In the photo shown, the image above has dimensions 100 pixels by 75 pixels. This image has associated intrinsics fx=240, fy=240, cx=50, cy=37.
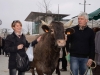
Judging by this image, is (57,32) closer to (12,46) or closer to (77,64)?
(77,64)

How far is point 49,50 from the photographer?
23.7 ft

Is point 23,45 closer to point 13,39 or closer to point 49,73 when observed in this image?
point 13,39

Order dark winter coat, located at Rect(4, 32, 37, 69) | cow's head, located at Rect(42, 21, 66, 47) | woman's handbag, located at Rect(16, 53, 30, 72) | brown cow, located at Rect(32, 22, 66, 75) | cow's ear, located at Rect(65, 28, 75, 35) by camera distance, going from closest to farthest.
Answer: dark winter coat, located at Rect(4, 32, 37, 69) < woman's handbag, located at Rect(16, 53, 30, 72) < cow's ear, located at Rect(65, 28, 75, 35) < cow's head, located at Rect(42, 21, 66, 47) < brown cow, located at Rect(32, 22, 66, 75)

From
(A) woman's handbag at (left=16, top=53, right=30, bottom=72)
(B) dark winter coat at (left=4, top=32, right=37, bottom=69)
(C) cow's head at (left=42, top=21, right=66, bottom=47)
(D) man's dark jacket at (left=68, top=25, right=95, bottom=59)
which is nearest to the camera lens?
(B) dark winter coat at (left=4, top=32, right=37, bottom=69)

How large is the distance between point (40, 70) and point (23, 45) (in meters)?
1.82

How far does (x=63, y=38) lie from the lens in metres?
6.43

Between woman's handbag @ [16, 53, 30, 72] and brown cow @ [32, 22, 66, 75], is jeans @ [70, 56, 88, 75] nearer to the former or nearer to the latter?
brown cow @ [32, 22, 66, 75]

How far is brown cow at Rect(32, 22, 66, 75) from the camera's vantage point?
6652 millimetres

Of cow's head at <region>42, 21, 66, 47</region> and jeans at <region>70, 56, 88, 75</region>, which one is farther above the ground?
cow's head at <region>42, 21, 66, 47</region>

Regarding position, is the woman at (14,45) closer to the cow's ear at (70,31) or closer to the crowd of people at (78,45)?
the crowd of people at (78,45)

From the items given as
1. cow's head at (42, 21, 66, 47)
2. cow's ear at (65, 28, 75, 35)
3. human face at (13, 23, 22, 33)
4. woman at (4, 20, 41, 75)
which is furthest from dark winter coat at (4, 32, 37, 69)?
cow's ear at (65, 28, 75, 35)

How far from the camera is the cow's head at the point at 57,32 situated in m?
6.33

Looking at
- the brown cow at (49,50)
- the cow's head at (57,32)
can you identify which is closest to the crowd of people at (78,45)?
the cow's head at (57,32)

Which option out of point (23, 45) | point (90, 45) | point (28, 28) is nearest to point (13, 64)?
point (23, 45)
